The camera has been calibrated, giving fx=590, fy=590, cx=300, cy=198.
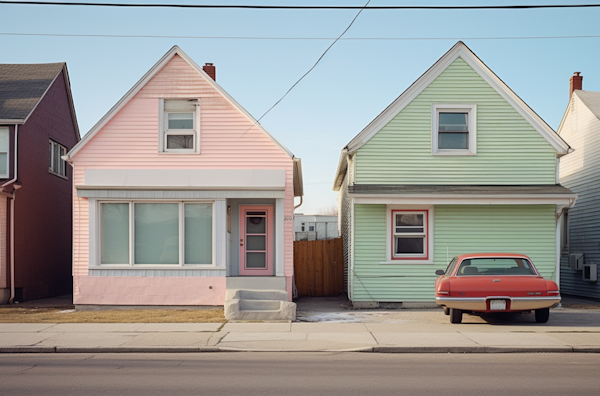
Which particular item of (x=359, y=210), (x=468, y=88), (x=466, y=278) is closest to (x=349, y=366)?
(x=466, y=278)

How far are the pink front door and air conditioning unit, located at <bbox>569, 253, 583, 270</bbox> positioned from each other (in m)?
10.8

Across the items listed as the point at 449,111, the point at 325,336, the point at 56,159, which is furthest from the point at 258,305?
the point at 56,159

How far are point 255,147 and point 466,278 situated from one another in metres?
6.75

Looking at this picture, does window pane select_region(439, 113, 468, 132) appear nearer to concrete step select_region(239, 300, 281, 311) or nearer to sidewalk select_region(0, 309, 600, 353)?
sidewalk select_region(0, 309, 600, 353)

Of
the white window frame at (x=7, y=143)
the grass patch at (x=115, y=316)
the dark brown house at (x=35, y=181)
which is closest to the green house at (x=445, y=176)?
the grass patch at (x=115, y=316)

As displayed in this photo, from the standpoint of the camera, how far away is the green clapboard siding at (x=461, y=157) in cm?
1669

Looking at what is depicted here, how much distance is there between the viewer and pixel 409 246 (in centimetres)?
1666

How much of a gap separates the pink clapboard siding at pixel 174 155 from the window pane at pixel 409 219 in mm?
3084

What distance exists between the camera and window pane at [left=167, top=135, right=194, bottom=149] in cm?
1642

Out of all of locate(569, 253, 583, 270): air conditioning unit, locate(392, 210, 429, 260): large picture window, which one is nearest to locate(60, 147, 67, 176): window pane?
locate(392, 210, 429, 260): large picture window

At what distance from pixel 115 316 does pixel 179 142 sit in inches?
197

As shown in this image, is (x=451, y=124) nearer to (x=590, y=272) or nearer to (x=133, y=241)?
(x=590, y=272)

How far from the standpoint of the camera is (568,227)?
2195 cm

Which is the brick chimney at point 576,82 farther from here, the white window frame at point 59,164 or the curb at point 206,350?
the white window frame at point 59,164
